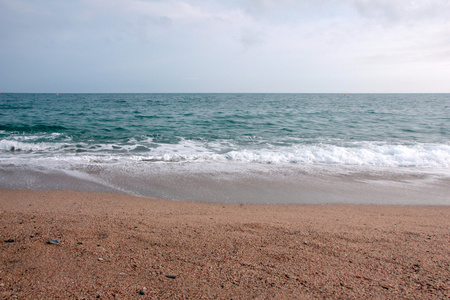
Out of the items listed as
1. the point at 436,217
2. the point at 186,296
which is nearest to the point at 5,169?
the point at 186,296

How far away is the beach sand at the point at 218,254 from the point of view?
2.34 metres

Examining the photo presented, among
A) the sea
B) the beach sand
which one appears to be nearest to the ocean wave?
the sea

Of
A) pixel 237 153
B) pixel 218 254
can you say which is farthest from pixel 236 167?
pixel 218 254

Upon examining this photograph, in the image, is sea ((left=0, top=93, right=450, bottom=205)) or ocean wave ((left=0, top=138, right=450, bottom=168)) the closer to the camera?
sea ((left=0, top=93, right=450, bottom=205))

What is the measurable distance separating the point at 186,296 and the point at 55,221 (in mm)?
2526

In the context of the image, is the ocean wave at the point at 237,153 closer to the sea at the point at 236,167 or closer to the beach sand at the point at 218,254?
the sea at the point at 236,167

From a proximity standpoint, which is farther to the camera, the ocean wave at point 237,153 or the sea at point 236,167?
the ocean wave at point 237,153

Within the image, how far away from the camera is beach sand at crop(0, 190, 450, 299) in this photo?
2.34 m

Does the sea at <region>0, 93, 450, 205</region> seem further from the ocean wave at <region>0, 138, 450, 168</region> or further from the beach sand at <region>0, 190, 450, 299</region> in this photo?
the beach sand at <region>0, 190, 450, 299</region>

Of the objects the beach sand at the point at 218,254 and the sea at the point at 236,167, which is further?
the sea at the point at 236,167

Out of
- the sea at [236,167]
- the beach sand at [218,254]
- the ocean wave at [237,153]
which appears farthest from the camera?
the ocean wave at [237,153]

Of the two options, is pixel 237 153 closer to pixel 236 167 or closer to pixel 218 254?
pixel 236 167

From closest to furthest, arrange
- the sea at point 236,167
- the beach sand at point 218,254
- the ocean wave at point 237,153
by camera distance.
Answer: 1. the beach sand at point 218,254
2. the sea at point 236,167
3. the ocean wave at point 237,153

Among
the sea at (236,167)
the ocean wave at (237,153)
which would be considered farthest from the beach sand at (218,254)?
the ocean wave at (237,153)
